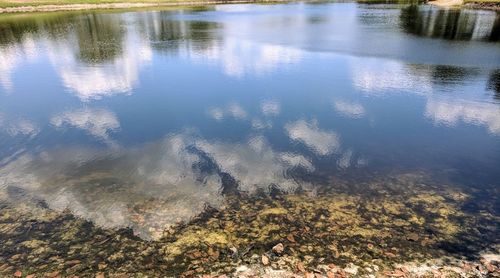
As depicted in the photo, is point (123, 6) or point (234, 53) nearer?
point (234, 53)

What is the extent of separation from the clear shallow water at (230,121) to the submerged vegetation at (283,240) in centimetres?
92

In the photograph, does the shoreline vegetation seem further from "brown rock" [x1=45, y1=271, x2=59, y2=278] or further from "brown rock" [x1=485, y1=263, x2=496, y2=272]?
"brown rock" [x1=45, y1=271, x2=59, y2=278]

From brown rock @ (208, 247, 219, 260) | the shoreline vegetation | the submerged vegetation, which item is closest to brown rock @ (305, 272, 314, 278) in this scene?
the submerged vegetation

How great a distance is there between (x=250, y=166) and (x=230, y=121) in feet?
19.0

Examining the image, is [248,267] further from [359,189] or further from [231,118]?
[231,118]

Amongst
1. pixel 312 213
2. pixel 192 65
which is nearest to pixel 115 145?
pixel 312 213

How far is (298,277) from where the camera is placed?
9.34m

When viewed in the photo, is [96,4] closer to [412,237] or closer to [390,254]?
[412,237]

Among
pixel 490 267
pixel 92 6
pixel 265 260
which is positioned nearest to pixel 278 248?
pixel 265 260

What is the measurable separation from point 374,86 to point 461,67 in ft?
36.4

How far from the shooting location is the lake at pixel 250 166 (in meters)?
10.4

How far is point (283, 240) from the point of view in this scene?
427 inches

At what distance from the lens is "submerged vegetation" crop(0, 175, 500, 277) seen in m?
9.79

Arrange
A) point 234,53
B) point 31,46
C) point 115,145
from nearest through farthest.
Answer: point 115,145 < point 234,53 < point 31,46
